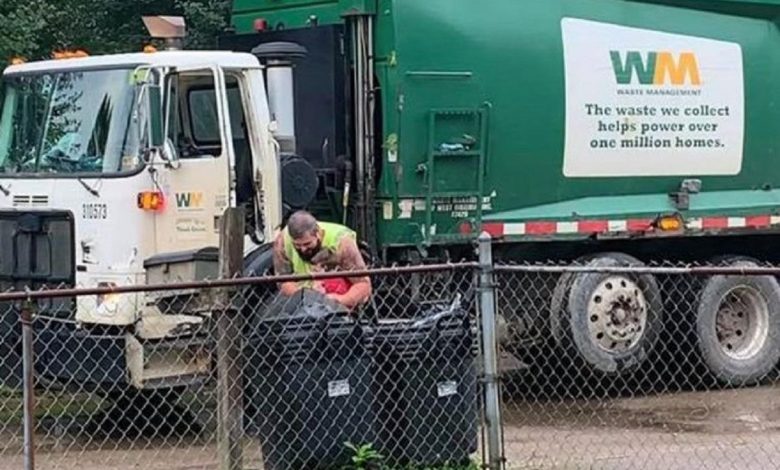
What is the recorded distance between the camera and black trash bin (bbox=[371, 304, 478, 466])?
25.9 ft

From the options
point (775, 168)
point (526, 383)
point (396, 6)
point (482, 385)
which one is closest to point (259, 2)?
point (396, 6)

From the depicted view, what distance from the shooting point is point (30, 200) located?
1028 centimetres

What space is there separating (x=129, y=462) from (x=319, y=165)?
2902mm

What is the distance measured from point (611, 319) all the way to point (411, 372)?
414 centimetres

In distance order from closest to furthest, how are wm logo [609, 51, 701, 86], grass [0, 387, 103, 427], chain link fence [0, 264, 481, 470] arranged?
chain link fence [0, 264, 481, 470]
grass [0, 387, 103, 427]
wm logo [609, 51, 701, 86]

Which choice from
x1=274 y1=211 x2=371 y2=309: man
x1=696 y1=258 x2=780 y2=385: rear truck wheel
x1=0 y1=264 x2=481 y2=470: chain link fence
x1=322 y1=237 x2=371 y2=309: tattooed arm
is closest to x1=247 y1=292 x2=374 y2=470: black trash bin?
x1=0 y1=264 x2=481 y2=470: chain link fence

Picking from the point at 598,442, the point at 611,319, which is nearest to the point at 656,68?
the point at 611,319

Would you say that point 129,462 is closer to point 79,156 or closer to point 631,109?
point 79,156

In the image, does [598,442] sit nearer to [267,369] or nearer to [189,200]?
[267,369]

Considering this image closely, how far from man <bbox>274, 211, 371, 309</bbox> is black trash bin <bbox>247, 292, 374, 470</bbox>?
2.63ft

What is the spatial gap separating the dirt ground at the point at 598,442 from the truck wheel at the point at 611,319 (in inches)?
14.6

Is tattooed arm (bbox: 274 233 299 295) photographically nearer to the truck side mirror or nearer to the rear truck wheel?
the truck side mirror

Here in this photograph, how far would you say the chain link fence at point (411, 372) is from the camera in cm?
764

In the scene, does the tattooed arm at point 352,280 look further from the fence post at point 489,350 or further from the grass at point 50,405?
the grass at point 50,405
